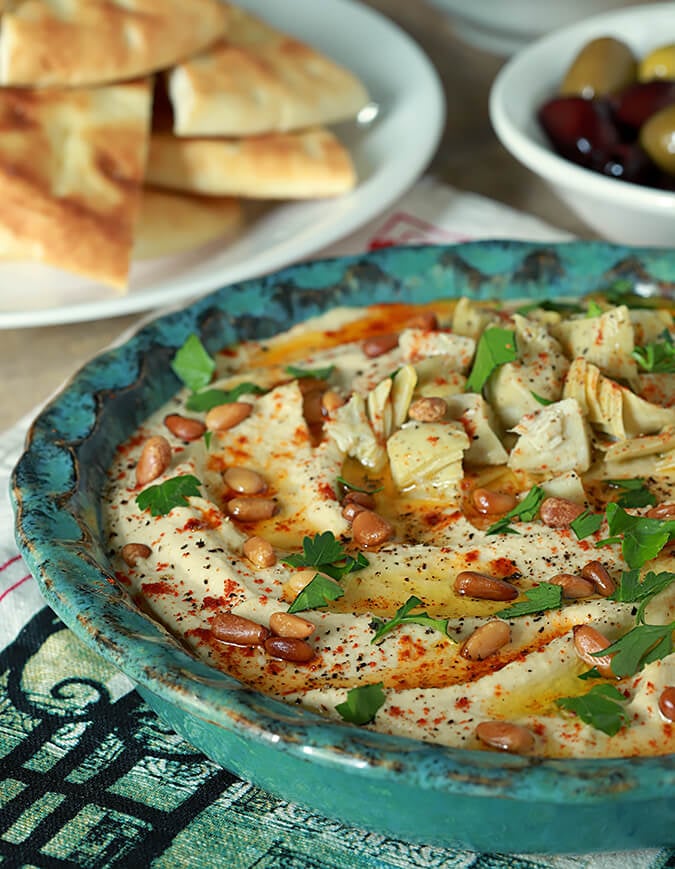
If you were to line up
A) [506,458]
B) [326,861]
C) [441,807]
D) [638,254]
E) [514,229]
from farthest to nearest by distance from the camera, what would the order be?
[514,229], [638,254], [506,458], [326,861], [441,807]

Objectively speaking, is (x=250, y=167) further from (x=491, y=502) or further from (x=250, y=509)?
(x=491, y=502)

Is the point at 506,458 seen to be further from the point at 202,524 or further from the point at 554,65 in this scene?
the point at 554,65

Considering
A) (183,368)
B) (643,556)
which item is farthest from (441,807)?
(183,368)

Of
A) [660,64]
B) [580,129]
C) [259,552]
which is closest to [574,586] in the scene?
[259,552]

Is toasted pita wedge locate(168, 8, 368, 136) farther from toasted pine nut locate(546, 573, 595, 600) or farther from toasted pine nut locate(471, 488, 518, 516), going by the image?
toasted pine nut locate(546, 573, 595, 600)

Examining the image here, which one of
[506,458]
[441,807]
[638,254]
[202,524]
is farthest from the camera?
[638,254]

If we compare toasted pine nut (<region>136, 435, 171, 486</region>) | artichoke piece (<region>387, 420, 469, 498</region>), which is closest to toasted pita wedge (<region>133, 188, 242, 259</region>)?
toasted pine nut (<region>136, 435, 171, 486</region>)

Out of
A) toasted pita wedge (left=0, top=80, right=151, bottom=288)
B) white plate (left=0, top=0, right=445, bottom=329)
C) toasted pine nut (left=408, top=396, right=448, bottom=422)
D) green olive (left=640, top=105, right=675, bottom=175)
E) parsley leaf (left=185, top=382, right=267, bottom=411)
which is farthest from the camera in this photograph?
green olive (left=640, top=105, right=675, bottom=175)

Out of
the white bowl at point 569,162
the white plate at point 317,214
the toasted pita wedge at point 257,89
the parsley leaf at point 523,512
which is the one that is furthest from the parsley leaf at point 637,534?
the toasted pita wedge at point 257,89
